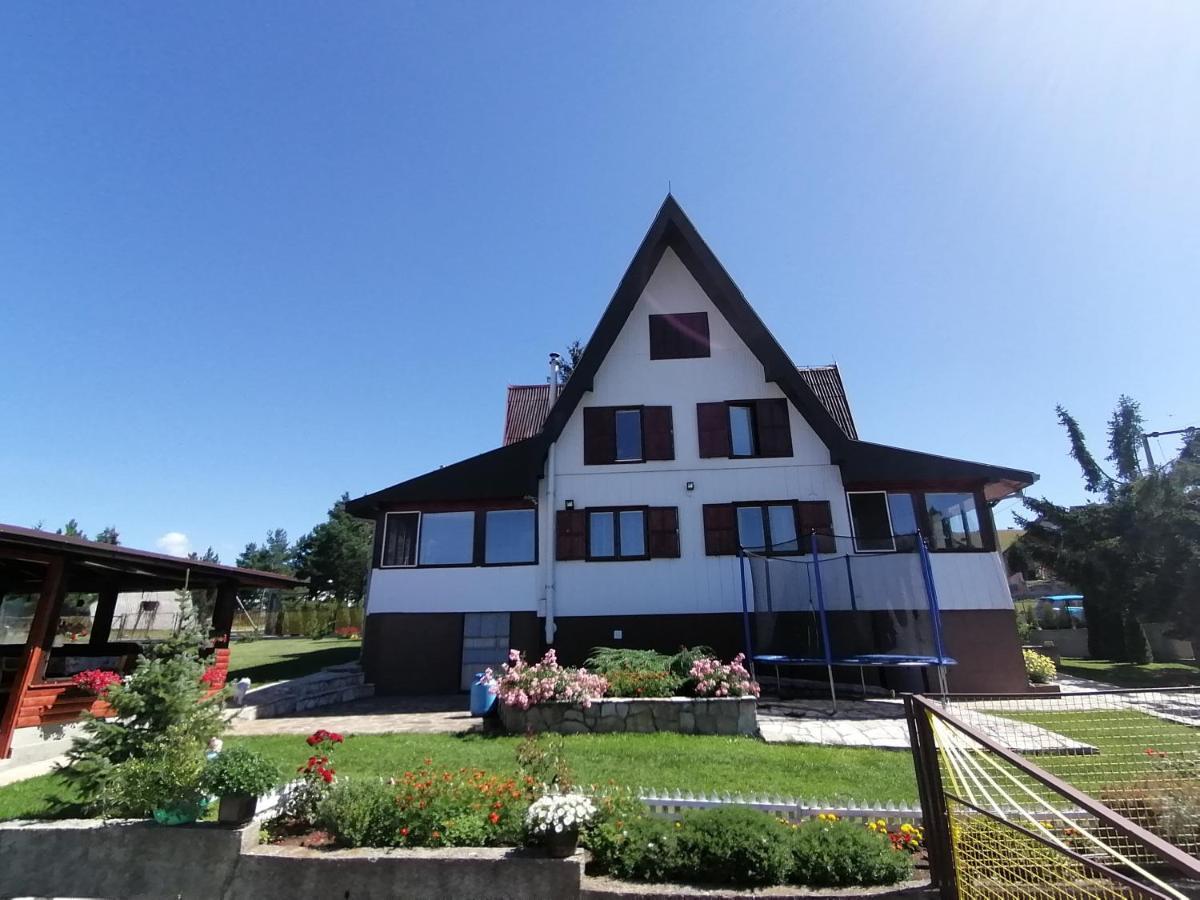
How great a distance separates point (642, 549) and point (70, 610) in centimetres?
3311

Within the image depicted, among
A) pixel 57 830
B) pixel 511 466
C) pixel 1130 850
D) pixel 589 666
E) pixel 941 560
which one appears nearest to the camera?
pixel 1130 850

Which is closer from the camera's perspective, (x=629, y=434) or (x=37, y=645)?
(x=37, y=645)

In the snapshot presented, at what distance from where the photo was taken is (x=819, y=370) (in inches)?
771

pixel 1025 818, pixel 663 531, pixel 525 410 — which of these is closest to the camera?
pixel 1025 818

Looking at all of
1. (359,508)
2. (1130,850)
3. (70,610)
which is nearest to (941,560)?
(1130,850)

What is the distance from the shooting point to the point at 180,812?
5.21m

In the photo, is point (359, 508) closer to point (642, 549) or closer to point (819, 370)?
point (642, 549)

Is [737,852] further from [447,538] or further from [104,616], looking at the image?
[104,616]

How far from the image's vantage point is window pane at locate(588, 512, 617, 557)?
14.7m

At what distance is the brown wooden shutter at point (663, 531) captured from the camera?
14461 millimetres

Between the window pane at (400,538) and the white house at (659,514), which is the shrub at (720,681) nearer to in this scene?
the white house at (659,514)

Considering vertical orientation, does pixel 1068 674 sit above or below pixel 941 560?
below

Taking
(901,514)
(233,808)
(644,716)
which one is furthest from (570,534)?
(233,808)

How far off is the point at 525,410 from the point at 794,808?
17.2 meters
